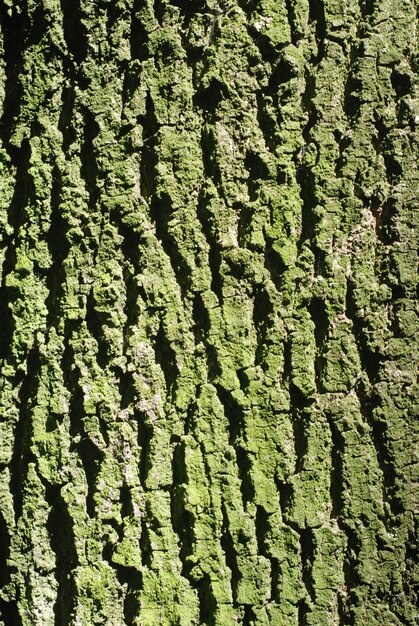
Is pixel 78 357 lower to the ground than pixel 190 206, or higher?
lower

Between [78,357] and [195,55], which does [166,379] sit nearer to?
[78,357]

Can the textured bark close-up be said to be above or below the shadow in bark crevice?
above

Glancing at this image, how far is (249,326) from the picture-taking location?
4.28 feet

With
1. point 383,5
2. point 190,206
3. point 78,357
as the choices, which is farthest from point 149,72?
point 78,357

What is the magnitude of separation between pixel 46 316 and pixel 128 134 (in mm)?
408

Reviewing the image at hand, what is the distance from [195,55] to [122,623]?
114cm

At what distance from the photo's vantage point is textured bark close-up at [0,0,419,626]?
129 cm

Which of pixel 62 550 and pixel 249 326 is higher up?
pixel 249 326

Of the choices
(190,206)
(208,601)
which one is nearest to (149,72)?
(190,206)

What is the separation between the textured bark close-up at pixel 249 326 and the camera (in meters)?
1.29

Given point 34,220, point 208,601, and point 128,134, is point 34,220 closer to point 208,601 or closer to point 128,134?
point 128,134

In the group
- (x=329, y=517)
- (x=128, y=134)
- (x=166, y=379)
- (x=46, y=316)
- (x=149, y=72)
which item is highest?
(x=149, y=72)

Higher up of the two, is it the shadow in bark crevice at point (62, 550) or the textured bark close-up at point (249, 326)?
the textured bark close-up at point (249, 326)

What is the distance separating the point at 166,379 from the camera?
4.31ft
